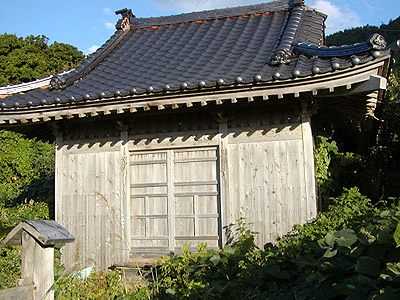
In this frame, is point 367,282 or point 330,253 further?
point 330,253

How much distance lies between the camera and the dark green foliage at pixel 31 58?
2752 cm

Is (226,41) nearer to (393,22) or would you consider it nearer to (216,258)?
(216,258)

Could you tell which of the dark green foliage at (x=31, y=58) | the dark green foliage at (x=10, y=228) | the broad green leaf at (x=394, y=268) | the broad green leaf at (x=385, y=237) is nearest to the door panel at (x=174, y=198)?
the dark green foliage at (x=10, y=228)

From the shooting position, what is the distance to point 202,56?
856 centimetres

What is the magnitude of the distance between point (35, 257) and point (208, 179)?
4353mm

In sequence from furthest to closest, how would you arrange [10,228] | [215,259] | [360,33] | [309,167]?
[360,33], [10,228], [309,167], [215,259]

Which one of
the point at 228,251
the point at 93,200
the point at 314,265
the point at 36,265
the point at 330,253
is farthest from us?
the point at 93,200

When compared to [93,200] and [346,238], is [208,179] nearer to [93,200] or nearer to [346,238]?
[93,200]

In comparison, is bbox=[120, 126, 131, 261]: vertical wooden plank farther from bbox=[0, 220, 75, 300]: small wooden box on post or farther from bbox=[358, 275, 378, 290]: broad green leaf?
bbox=[358, 275, 378, 290]: broad green leaf

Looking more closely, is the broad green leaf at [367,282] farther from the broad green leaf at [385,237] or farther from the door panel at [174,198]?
the door panel at [174,198]

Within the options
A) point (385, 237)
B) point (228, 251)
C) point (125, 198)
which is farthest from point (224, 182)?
point (385, 237)

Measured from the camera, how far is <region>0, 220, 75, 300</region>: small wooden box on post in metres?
3.42

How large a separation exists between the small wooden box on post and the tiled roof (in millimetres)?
3658

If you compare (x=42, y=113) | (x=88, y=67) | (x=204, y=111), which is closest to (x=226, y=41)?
(x=204, y=111)
